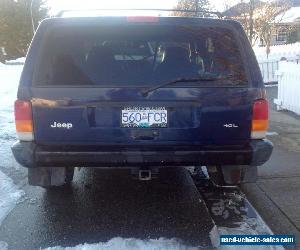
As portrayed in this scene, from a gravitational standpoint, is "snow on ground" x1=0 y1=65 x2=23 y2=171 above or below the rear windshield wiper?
below

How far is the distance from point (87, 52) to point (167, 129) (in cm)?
100

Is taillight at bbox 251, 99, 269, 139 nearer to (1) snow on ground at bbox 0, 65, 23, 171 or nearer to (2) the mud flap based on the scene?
(2) the mud flap

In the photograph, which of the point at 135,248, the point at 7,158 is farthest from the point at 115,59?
the point at 7,158

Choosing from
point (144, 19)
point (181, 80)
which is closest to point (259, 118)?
point (181, 80)

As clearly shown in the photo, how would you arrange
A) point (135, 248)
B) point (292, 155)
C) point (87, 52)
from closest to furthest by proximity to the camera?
point (135, 248), point (87, 52), point (292, 155)

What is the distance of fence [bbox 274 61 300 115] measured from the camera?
363 inches

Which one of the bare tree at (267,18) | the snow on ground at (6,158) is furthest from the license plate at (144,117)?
the bare tree at (267,18)

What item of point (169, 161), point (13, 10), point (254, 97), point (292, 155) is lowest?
point (292, 155)

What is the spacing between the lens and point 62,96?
3.59m

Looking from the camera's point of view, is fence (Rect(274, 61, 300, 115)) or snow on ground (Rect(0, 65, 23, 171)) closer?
snow on ground (Rect(0, 65, 23, 171))

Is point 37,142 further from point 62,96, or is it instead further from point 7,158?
point 7,158

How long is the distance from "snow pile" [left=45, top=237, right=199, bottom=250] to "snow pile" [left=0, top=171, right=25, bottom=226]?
109cm

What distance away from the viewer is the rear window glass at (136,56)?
367 cm

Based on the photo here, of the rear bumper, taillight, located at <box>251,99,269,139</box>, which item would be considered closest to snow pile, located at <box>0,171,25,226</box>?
the rear bumper
